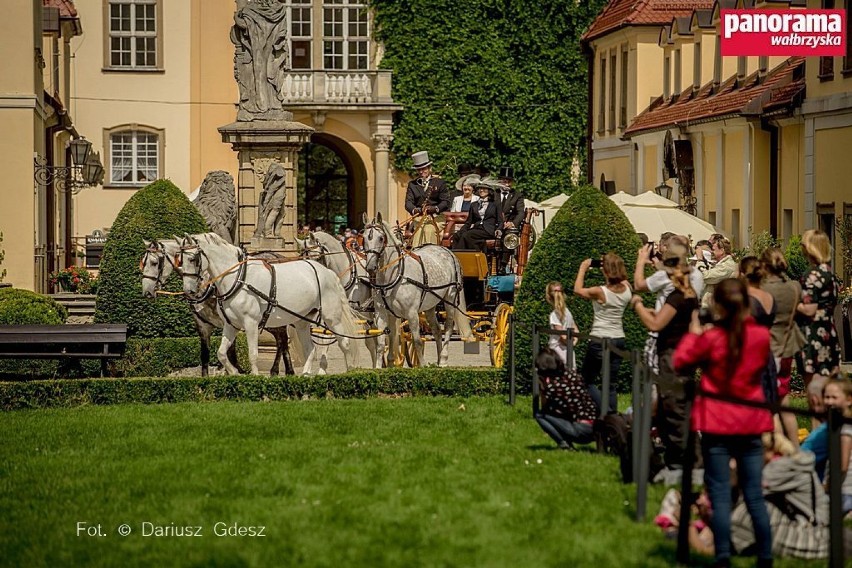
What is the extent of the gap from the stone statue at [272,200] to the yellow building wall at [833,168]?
9.43m

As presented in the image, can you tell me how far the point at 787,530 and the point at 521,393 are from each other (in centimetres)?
840

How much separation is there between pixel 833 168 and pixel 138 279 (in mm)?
12394

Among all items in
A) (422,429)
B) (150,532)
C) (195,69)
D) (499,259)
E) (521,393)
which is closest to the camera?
(150,532)

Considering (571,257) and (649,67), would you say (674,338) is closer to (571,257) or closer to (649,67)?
(571,257)

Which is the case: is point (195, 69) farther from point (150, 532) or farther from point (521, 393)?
point (150, 532)

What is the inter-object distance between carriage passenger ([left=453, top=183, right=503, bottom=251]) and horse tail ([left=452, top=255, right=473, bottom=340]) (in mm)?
1766

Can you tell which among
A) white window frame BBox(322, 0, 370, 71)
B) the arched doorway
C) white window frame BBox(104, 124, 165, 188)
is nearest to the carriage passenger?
white window frame BBox(104, 124, 165, 188)

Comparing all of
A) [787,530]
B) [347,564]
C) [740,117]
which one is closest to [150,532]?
[347,564]

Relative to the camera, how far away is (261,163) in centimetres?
2262

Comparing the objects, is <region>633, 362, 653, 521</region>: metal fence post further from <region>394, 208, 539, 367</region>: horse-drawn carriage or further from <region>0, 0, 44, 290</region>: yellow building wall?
<region>0, 0, 44, 290</region>: yellow building wall

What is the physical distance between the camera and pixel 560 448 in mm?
13367

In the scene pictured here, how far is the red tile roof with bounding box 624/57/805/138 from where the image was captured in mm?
31062

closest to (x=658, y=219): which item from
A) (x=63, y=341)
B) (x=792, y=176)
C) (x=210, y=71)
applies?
(x=792, y=176)

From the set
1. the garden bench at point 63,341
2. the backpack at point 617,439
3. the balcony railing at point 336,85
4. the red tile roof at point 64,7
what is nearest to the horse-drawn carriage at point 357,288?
the garden bench at point 63,341
